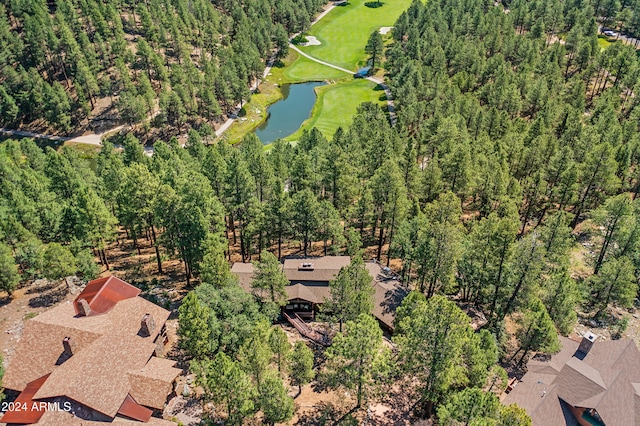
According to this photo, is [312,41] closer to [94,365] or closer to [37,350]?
[37,350]

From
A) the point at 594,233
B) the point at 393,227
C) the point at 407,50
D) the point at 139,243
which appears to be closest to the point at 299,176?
the point at 393,227

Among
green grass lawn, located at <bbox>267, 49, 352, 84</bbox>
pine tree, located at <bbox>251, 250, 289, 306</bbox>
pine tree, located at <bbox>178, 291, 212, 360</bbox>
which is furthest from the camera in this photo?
green grass lawn, located at <bbox>267, 49, 352, 84</bbox>

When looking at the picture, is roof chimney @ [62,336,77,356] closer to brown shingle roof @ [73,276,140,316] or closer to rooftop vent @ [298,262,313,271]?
brown shingle roof @ [73,276,140,316]

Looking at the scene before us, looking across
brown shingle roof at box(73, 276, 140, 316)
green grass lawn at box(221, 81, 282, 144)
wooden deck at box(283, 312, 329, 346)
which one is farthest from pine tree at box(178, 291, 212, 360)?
green grass lawn at box(221, 81, 282, 144)

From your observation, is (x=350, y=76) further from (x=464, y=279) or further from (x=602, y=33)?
(x=464, y=279)

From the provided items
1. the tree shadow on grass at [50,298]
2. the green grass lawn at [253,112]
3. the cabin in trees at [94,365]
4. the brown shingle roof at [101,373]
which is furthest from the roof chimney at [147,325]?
the green grass lawn at [253,112]

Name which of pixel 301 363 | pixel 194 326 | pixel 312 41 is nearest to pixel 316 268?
pixel 301 363
